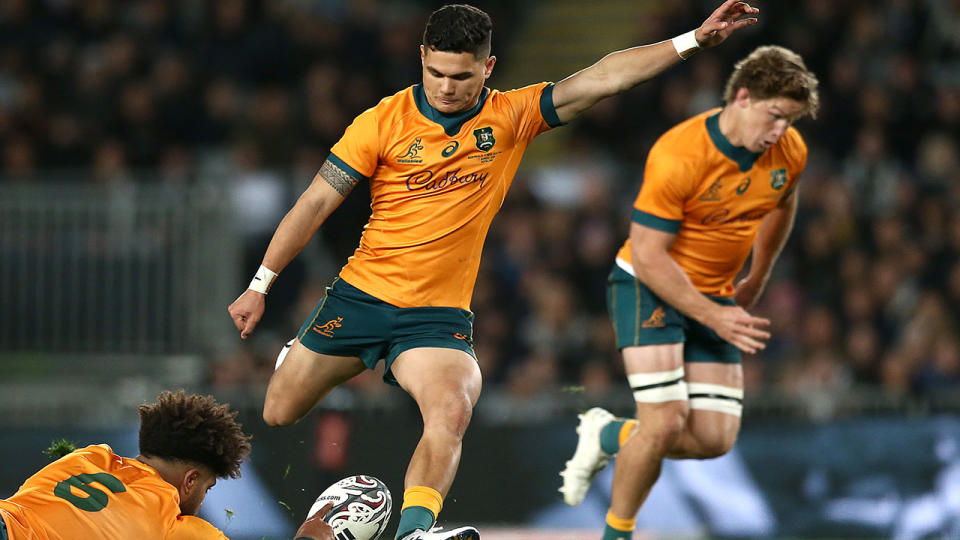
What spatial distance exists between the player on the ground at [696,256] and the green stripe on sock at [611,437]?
0.23m

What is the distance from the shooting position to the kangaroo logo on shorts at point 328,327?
233 inches

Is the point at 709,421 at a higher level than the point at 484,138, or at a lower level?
lower

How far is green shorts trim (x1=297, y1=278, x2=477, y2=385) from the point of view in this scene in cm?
577

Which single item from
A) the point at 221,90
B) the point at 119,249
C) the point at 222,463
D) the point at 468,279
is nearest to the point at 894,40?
the point at 221,90

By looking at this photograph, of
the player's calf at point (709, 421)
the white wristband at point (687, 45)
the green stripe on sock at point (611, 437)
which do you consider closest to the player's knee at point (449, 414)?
the player's calf at point (709, 421)

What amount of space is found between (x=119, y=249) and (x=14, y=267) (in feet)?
2.73

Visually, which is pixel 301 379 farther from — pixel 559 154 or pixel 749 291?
pixel 559 154

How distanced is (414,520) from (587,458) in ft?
7.48

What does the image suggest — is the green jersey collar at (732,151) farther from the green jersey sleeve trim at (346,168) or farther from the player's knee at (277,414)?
the player's knee at (277,414)

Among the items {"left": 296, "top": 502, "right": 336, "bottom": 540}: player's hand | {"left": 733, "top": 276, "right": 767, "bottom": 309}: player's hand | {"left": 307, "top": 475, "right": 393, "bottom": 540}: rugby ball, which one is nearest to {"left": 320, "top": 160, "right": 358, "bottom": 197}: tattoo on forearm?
{"left": 307, "top": 475, "right": 393, "bottom": 540}: rugby ball

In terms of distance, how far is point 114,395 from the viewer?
10969mm

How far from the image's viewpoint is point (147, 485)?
512cm

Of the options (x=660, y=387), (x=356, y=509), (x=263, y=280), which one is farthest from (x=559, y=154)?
(x=356, y=509)

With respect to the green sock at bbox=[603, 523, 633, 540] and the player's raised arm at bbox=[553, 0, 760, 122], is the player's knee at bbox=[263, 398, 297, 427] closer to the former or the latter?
the green sock at bbox=[603, 523, 633, 540]
